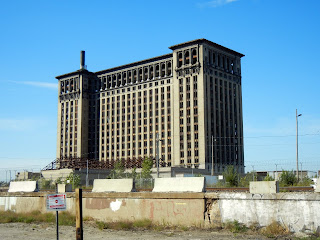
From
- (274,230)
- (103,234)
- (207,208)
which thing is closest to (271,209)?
(274,230)

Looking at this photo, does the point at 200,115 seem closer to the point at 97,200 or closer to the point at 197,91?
the point at 197,91

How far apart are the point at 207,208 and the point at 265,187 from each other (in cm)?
275

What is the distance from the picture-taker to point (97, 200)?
70.6ft

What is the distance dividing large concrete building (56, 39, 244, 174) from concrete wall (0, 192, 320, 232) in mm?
86811

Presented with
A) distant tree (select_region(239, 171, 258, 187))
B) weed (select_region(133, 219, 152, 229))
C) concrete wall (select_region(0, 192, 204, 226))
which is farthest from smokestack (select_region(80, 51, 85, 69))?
weed (select_region(133, 219, 152, 229))

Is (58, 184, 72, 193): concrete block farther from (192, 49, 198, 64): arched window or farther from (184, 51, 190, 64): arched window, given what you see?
(184, 51, 190, 64): arched window

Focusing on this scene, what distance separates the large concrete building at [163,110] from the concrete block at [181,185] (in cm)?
8734

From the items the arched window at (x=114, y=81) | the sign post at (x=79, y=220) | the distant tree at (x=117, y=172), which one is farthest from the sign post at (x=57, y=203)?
the arched window at (x=114, y=81)

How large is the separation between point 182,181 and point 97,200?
16.6 ft

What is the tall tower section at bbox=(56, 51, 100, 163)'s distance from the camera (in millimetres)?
149250

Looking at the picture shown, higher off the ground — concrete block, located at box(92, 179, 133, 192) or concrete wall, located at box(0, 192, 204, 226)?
concrete block, located at box(92, 179, 133, 192)

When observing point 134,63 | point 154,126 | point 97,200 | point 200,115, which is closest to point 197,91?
point 200,115

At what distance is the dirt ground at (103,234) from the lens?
16.1 meters

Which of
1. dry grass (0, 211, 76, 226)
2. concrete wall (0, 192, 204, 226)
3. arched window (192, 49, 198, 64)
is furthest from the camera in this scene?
arched window (192, 49, 198, 64)
